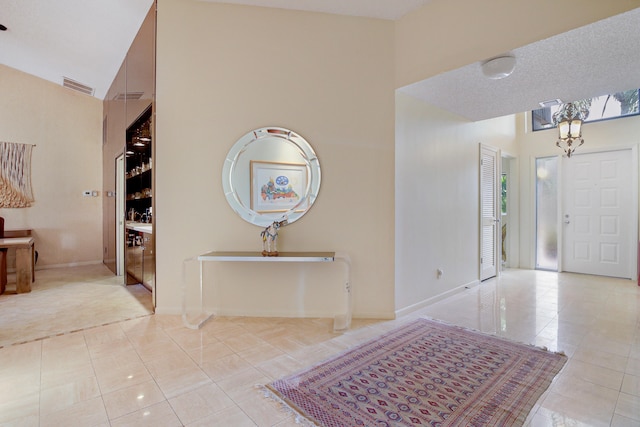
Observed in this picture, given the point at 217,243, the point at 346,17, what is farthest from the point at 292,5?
the point at 217,243

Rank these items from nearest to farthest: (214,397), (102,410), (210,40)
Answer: (102,410) < (214,397) < (210,40)

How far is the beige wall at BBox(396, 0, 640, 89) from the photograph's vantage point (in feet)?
7.18

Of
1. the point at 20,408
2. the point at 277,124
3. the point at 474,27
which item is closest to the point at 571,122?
the point at 474,27

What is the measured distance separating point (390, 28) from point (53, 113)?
616 centimetres

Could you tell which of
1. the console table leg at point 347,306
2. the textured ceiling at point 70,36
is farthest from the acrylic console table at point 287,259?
the textured ceiling at point 70,36

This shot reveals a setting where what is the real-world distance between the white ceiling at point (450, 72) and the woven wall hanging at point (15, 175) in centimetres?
147

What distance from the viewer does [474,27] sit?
2641 millimetres

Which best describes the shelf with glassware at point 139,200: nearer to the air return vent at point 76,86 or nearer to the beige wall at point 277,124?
the beige wall at point 277,124

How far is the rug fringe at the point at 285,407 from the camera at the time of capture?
63.4 inches

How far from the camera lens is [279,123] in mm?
3178

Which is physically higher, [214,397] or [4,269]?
[4,269]

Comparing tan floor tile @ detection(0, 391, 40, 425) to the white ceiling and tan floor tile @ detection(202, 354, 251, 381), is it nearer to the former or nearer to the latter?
tan floor tile @ detection(202, 354, 251, 381)

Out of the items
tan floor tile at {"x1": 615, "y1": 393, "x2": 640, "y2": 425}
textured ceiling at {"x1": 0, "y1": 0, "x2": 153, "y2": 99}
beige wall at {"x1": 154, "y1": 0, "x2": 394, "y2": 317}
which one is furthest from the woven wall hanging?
tan floor tile at {"x1": 615, "y1": 393, "x2": 640, "y2": 425}

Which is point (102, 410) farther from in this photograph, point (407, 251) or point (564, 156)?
point (564, 156)
